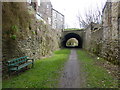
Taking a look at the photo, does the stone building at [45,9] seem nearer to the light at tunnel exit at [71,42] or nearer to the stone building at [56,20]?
the stone building at [56,20]

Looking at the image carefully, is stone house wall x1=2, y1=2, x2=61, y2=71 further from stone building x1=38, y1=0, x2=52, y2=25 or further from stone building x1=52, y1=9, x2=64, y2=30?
stone building x1=52, y1=9, x2=64, y2=30

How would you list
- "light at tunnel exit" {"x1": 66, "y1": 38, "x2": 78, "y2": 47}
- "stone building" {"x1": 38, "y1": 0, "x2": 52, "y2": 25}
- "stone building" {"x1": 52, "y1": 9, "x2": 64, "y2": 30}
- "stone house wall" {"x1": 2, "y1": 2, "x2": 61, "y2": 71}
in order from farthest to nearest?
1. "light at tunnel exit" {"x1": 66, "y1": 38, "x2": 78, "y2": 47}
2. "stone building" {"x1": 52, "y1": 9, "x2": 64, "y2": 30}
3. "stone building" {"x1": 38, "y1": 0, "x2": 52, "y2": 25}
4. "stone house wall" {"x1": 2, "y1": 2, "x2": 61, "y2": 71}

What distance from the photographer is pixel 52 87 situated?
3.37 meters

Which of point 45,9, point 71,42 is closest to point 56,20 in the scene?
point 45,9

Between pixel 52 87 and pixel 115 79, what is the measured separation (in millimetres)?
2520

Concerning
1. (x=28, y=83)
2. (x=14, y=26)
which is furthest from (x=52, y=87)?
(x=14, y=26)

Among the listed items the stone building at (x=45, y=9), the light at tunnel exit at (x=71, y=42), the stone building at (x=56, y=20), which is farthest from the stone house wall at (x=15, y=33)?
the light at tunnel exit at (x=71, y=42)

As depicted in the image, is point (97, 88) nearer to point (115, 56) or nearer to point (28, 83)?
point (28, 83)

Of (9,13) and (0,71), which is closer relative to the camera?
(0,71)

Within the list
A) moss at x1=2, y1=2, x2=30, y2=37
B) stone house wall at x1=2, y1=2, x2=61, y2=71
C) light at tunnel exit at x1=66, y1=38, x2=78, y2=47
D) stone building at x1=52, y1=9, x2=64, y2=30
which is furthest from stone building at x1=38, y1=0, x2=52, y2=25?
light at tunnel exit at x1=66, y1=38, x2=78, y2=47

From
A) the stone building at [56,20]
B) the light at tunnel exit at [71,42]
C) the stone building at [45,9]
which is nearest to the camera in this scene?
the stone building at [45,9]

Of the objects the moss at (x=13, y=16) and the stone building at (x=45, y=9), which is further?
the stone building at (x=45, y=9)

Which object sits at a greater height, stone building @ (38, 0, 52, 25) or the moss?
stone building @ (38, 0, 52, 25)

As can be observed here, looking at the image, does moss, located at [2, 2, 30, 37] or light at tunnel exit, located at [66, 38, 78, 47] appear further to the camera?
light at tunnel exit, located at [66, 38, 78, 47]
